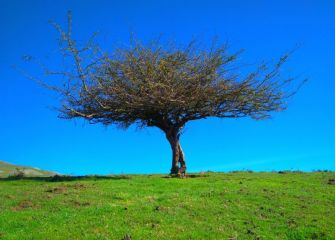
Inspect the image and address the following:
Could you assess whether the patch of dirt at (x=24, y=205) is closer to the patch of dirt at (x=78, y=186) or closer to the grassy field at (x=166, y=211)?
the grassy field at (x=166, y=211)

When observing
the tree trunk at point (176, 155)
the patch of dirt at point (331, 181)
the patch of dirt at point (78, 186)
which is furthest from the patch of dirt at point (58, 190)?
the patch of dirt at point (331, 181)

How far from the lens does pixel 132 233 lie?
640 inches

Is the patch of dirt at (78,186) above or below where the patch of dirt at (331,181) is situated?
below

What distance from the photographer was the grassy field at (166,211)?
16.7 metres

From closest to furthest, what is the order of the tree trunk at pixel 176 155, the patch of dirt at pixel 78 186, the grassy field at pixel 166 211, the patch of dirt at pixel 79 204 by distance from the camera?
Result: the grassy field at pixel 166 211 < the patch of dirt at pixel 79 204 < the patch of dirt at pixel 78 186 < the tree trunk at pixel 176 155

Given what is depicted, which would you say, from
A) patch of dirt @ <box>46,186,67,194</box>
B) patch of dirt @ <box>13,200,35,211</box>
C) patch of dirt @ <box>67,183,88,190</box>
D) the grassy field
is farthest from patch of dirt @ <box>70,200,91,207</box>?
patch of dirt @ <box>67,183,88,190</box>

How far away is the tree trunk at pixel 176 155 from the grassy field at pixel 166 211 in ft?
25.2

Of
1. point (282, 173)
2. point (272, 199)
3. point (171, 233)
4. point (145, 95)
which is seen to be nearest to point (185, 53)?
point (145, 95)

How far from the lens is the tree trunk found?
112ft

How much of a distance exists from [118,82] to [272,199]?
43.9 ft

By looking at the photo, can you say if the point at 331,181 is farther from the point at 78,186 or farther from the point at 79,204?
the point at 79,204

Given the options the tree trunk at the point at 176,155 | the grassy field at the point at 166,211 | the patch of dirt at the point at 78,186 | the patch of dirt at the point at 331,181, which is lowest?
the grassy field at the point at 166,211

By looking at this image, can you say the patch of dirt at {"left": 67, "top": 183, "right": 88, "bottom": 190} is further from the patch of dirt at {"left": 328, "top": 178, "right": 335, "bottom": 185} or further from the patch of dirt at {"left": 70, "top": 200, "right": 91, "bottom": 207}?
the patch of dirt at {"left": 328, "top": 178, "right": 335, "bottom": 185}

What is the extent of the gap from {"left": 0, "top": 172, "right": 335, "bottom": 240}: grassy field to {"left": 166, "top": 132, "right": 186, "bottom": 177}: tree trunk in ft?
25.2
